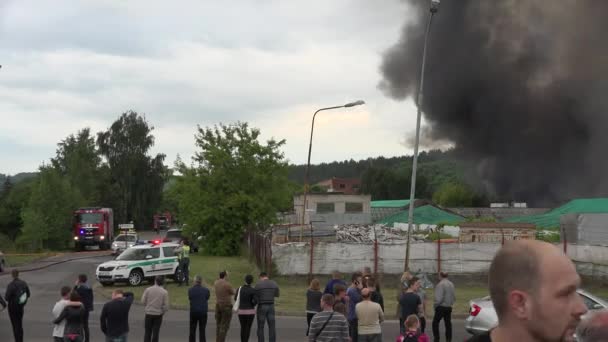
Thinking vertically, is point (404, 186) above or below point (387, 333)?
above

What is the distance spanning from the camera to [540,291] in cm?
195

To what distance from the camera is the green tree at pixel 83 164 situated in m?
81.4

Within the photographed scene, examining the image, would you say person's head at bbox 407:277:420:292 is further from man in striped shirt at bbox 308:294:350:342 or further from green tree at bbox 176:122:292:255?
green tree at bbox 176:122:292:255

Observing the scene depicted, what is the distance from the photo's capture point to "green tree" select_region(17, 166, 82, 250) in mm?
56062

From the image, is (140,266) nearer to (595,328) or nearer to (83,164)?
(595,328)

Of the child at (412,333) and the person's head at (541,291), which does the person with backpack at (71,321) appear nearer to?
the child at (412,333)

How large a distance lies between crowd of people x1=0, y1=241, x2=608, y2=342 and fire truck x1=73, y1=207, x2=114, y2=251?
129 ft

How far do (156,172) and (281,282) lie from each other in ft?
187

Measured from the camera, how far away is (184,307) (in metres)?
20.9

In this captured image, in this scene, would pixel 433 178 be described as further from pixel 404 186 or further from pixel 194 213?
pixel 194 213

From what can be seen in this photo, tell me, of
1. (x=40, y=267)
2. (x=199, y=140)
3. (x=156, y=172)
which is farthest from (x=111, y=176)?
(x=40, y=267)

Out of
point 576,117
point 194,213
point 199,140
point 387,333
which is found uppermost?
point 576,117

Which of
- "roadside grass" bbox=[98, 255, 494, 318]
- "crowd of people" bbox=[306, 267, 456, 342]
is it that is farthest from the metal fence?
"crowd of people" bbox=[306, 267, 456, 342]

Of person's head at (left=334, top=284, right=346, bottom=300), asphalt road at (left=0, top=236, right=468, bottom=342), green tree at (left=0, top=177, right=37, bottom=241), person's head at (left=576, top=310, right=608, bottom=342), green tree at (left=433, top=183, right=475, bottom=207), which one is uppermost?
green tree at (left=433, top=183, right=475, bottom=207)
